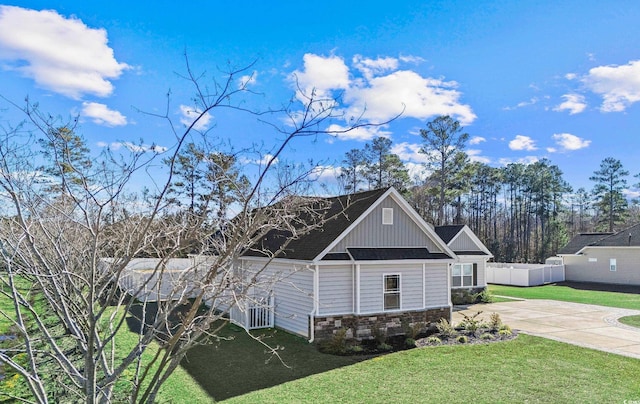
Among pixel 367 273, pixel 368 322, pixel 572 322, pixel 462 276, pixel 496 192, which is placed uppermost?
pixel 496 192

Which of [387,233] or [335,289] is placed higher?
[387,233]

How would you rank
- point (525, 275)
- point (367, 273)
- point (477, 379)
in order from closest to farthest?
point (477, 379), point (367, 273), point (525, 275)

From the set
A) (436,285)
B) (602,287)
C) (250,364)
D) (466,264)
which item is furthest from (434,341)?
(602,287)

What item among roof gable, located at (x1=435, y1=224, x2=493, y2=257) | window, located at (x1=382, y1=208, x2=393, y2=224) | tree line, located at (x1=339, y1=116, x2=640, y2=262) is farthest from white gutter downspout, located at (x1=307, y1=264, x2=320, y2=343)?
tree line, located at (x1=339, y1=116, x2=640, y2=262)

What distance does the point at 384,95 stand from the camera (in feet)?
20.9

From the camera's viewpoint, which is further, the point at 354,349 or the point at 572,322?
the point at 572,322

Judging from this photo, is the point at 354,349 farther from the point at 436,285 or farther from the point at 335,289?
the point at 436,285

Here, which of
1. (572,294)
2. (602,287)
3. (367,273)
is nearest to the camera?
(367,273)

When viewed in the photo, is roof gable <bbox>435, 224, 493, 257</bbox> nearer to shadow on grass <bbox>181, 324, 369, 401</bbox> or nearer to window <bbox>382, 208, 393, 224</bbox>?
window <bbox>382, 208, 393, 224</bbox>

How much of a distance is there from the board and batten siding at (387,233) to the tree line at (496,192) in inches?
888

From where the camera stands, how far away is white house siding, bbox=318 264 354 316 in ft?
42.3

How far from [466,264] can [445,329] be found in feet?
32.5

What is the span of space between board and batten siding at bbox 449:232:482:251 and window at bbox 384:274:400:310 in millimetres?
10383

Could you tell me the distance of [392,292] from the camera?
545 inches
